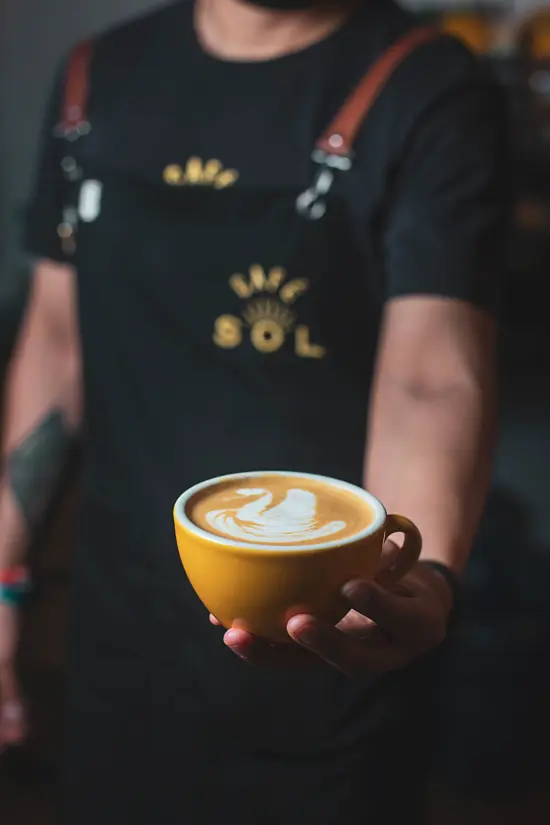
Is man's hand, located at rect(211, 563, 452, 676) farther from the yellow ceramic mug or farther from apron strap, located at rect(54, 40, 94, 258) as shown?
apron strap, located at rect(54, 40, 94, 258)

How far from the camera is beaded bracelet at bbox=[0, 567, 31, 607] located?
0.84 m

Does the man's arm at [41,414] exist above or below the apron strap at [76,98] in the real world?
below

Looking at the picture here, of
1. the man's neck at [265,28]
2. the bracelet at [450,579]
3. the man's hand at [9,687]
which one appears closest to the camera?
the bracelet at [450,579]

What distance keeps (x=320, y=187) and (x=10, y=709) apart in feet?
1.79

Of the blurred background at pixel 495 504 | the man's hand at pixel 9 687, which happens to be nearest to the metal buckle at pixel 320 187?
the man's hand at pixel 9 687

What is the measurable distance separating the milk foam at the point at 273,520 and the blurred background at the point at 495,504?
749 millimetres

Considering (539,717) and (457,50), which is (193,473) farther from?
(539,717)

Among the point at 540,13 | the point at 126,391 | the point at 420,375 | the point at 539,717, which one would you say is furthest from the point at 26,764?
the point at 540,13

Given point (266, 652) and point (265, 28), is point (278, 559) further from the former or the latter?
point (265, 28)

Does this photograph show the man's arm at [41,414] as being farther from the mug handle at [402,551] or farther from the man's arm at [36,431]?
the mug handle at [402,551]

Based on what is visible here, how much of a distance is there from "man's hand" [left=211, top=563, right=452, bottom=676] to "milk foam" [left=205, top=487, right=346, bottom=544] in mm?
29

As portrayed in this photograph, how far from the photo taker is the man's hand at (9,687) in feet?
2.71

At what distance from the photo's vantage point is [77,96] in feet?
2.65

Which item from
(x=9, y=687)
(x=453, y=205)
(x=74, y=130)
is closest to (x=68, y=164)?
(x=74, y=130)
